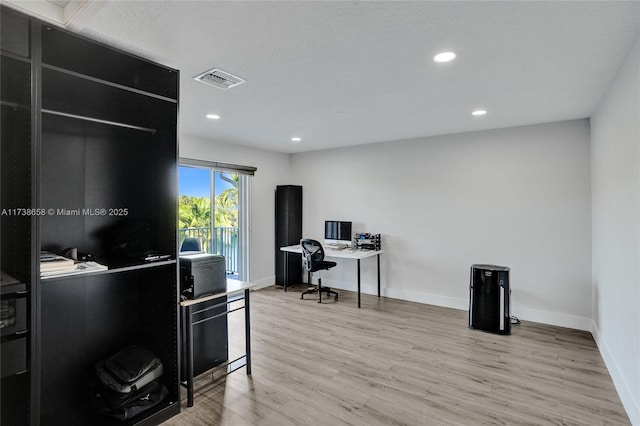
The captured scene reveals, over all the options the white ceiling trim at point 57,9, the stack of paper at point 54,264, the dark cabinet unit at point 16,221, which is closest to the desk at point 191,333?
the stack of paper at point 54,264

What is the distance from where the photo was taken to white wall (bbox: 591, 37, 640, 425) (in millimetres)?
2084

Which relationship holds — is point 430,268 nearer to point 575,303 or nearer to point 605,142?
point 575,303

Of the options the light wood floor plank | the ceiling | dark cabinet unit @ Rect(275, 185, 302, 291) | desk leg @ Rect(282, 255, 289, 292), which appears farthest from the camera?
dark cabinet unit @ Rect(275, 185, 302, 291)

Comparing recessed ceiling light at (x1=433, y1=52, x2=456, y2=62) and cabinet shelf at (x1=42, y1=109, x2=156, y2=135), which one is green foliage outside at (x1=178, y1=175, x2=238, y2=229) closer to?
cabinet shelf at (x1=42, y1=109, x2=156, y2=135)

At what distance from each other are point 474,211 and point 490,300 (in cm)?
127

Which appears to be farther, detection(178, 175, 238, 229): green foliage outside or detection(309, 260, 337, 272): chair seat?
detection(178, 175, 238, 229): green foliage outside

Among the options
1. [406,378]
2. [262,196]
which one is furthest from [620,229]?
[262,196]

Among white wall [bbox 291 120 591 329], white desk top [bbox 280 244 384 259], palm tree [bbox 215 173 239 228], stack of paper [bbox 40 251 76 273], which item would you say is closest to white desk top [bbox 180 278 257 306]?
stack of paper [bbox 40 251 76 273]

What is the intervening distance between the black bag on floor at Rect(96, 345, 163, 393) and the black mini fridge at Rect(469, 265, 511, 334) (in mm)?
3428

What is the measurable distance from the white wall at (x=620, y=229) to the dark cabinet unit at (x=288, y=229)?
427cm

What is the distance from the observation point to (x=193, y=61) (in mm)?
2281

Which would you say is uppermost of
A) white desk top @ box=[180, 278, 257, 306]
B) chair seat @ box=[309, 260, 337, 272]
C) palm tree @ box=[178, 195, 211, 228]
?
palm tree @ box=[178, 195, 211, 228]

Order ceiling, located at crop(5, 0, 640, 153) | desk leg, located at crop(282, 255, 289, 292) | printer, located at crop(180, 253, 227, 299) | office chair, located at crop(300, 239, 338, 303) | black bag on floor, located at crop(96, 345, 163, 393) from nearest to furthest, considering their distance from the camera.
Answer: ceiling, located at crop(5, 0, 640, 153), black bag on floor, located at crop(96, 345, 163, 393), printer, located at crop(180, 253, 227, 299), office chair, located at crop(300, 239, 338, 303), desk leg, located at crop(282, 255, 289, 292)

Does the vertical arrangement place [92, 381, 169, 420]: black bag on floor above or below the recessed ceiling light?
below
